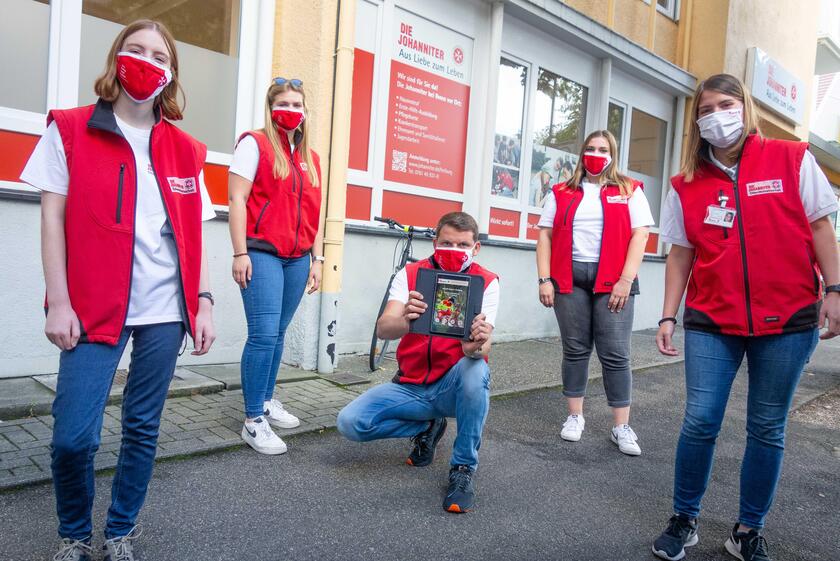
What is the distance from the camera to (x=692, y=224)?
9.68ft

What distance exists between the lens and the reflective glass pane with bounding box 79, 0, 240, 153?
18.5 feet

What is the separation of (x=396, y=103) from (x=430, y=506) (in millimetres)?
4982

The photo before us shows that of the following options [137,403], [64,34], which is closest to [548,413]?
[137,403]

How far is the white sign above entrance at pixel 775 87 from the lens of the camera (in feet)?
40.1

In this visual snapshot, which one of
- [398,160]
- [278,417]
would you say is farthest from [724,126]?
[398,160]

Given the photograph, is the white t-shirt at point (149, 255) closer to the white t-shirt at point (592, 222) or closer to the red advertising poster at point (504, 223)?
the white t-shirt at point (592, 222)

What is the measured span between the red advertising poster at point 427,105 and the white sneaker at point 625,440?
3812 millimetres

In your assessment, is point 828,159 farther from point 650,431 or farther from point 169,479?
point 169,479

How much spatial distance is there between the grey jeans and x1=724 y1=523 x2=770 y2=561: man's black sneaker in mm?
1581

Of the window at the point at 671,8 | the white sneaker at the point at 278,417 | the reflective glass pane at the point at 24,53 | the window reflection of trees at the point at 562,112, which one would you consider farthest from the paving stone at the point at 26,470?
the window at the point at 671,8

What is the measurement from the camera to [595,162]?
14.6 feet

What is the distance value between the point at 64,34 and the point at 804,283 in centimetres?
505

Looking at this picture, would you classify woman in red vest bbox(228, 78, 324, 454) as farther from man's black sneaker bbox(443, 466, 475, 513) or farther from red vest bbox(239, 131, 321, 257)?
man's black sneaker bbox(443, 466, 475, 513)

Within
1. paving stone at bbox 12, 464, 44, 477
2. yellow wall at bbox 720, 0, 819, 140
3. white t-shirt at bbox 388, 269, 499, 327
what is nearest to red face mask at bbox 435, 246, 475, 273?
white t-shirt at bbox 388, 269, 499, 327
